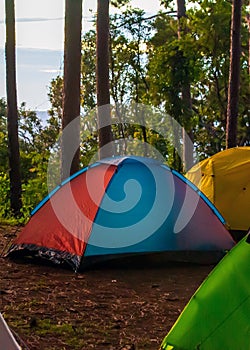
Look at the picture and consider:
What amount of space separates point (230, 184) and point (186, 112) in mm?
9645

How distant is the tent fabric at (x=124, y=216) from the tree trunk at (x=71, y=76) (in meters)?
4.15

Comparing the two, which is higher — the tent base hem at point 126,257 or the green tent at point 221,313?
the green tent at point 221,313

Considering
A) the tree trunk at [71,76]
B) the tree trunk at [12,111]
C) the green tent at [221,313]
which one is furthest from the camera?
the tree trunk at [12,111]

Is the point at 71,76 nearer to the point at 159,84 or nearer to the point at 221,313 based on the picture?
the point at 159,84

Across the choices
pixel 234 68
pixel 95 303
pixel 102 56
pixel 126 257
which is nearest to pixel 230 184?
pixel 126 257

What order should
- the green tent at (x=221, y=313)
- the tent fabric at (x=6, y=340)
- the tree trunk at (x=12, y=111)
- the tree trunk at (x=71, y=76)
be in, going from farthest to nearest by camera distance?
the tree trunk at (x=12, y=111), the tree trunk at (x=71, y=76), the green tent at (x=221, y=313), the tent fabric at (x=6, y=340)

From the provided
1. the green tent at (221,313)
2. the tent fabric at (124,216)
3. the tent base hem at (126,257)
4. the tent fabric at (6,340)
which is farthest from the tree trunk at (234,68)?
the tent fabric at (6,340)

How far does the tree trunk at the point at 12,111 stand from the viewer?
1358 cm

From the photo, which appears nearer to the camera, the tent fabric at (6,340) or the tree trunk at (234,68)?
the tent fabric at (6,340)

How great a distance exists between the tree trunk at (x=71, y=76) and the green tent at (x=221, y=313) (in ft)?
25.9

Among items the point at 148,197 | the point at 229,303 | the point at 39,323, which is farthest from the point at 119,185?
the point at 229,303

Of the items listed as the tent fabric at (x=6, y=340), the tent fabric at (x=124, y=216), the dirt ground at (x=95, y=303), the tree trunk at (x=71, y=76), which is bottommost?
the dirt ground at (x=95, y=303)

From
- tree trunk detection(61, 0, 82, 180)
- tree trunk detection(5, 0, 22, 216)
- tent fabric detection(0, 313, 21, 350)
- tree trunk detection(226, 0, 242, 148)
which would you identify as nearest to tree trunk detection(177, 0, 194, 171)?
tree trunk detection(226, 0, 242, 148)

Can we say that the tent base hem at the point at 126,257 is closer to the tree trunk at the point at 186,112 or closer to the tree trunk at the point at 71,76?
the tree trunk at the point at 71,76
